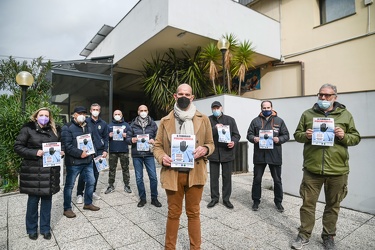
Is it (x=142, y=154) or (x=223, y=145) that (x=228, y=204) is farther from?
(x=142, y=154)

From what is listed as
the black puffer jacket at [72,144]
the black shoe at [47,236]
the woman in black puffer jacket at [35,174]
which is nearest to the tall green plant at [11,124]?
the black puffer jacket at [72,144]

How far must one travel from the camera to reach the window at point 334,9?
8391 millimetres

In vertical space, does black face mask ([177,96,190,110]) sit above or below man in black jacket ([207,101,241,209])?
above

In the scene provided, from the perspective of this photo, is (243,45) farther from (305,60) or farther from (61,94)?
(61,94)

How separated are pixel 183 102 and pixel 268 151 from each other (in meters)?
2.31

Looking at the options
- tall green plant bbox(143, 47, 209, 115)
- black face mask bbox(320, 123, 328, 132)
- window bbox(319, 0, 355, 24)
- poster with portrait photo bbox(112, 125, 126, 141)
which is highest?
window bbox(319, 0, 355, 24)

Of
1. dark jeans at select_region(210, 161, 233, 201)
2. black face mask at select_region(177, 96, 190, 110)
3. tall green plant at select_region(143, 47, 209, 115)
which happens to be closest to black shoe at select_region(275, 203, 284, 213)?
dark jeans at select_region(210, 161, 233, 201)

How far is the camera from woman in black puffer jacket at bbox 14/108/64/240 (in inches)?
114

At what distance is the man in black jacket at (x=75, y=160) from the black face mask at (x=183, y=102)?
2.17m

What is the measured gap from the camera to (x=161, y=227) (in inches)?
128

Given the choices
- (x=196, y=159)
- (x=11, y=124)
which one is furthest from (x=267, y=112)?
(x=11, y=124)

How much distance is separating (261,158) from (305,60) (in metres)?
7.18

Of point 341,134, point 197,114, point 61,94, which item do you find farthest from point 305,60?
point 61,94

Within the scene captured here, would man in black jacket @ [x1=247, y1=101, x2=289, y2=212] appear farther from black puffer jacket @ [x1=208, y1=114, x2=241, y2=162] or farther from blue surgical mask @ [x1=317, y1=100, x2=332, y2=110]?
blue surgical mask @ [x1=317, y1=100, x2=332, y2=110]
